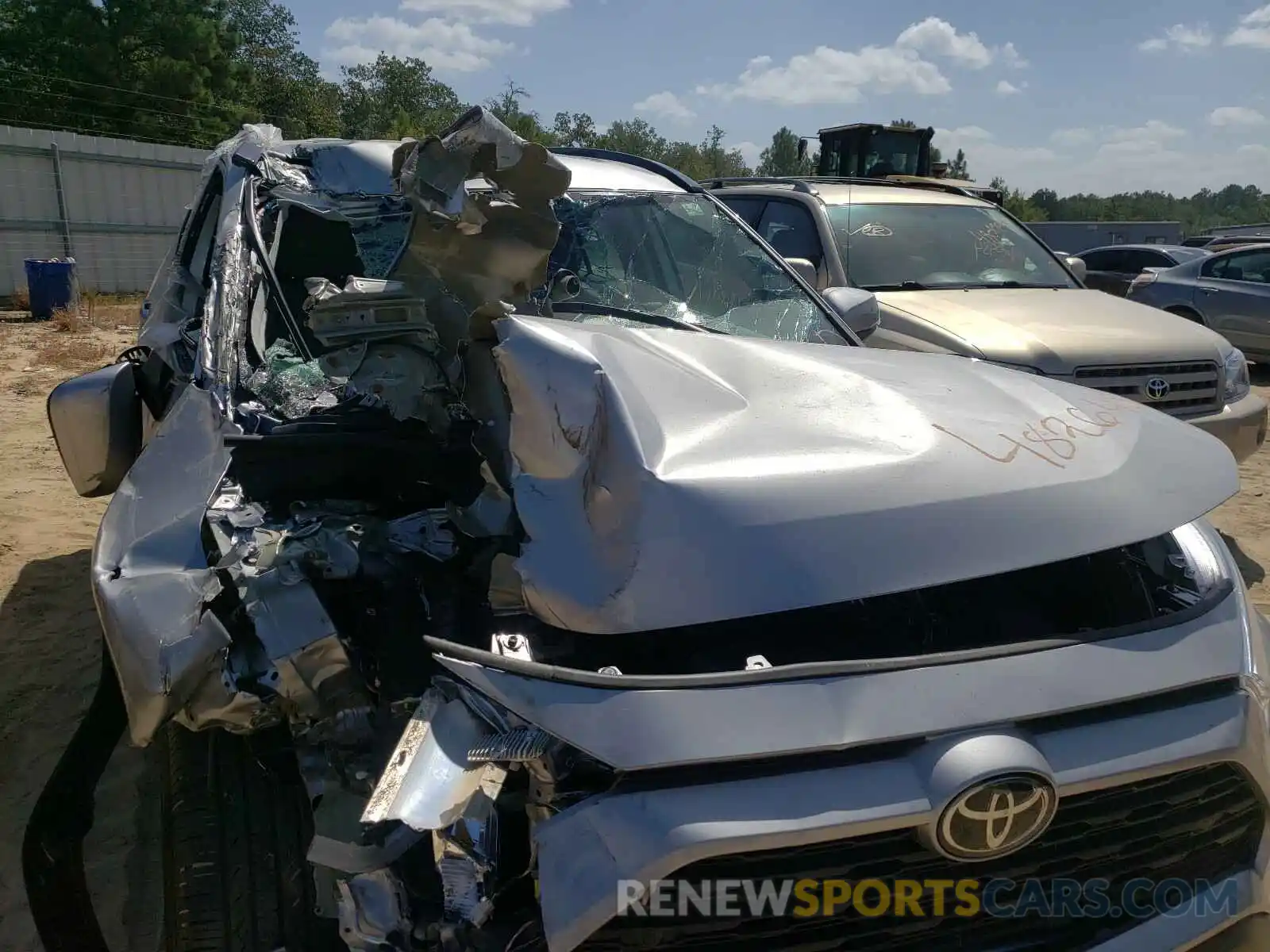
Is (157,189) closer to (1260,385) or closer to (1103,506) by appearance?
(1260,385)

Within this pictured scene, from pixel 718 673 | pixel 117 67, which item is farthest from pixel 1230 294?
pixel 117 67

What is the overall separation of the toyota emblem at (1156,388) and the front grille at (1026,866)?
13.6ft

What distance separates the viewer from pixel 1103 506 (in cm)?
180

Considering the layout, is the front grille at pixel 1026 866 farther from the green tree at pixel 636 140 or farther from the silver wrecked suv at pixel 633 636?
the green tree at pixel 636 140

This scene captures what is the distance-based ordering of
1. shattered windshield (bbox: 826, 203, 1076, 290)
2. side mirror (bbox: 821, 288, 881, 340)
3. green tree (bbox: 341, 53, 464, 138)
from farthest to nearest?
green tree (bbox: 341, 53, 464, 138)
shattered windshield (bbox: 826, 203, 1076, 290)
side mirror (bbox: 821, 288, 881, 340)

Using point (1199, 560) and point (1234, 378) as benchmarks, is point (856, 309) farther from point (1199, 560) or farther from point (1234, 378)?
point (1234, 378)

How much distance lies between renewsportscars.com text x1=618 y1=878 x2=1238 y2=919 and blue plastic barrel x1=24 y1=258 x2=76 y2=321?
14225 millimetres

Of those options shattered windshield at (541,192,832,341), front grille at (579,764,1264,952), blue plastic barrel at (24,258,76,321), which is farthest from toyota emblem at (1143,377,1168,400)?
blue plastic barrel at (24,258,76,321)

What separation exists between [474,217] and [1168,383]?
15.1ft

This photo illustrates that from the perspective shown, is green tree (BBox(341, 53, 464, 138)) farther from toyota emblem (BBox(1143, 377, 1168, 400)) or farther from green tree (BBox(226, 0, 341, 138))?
toyota emblem (BBox(1143, 377, 1168, 400))

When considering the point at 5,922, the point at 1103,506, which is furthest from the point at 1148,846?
the point at 5,922

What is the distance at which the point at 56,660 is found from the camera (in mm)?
3705

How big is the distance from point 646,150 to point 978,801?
150 ft

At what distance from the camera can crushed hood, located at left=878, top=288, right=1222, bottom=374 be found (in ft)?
16.8
